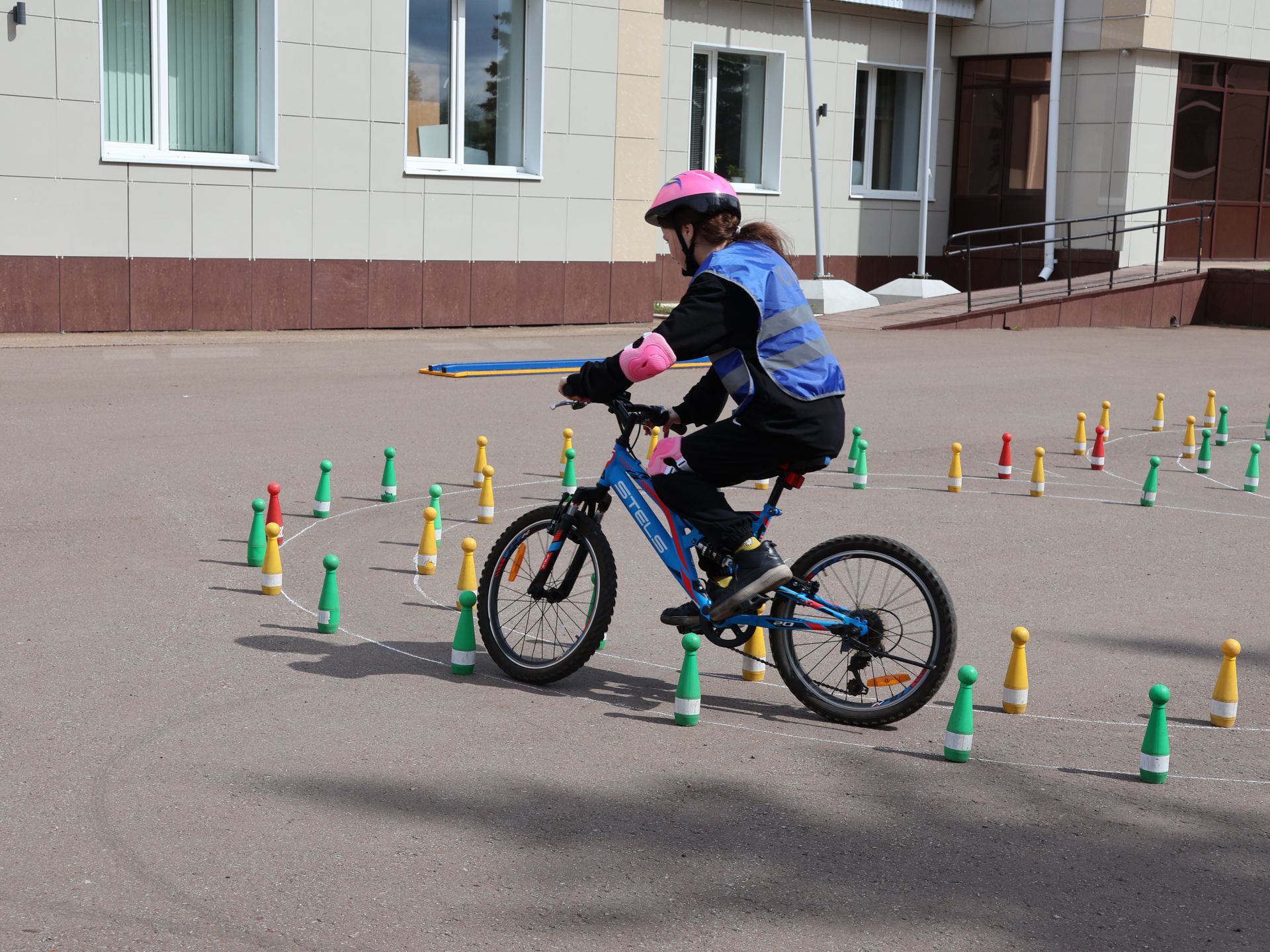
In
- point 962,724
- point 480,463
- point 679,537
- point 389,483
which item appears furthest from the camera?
point 480,463

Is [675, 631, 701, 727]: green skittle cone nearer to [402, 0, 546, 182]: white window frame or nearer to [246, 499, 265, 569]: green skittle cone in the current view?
[246, 499, 265, 569]: green skittle cone

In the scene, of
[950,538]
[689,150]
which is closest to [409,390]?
[950,538]

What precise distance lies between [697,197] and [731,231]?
191 mm

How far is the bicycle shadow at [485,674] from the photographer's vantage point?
575 centimetres

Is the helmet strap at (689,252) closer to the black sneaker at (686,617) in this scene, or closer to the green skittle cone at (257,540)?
the black sneaker at (686,617)

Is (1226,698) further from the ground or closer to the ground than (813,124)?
closer to the ground

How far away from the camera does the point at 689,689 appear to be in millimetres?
5426

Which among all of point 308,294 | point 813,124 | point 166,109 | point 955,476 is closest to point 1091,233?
point 813,124

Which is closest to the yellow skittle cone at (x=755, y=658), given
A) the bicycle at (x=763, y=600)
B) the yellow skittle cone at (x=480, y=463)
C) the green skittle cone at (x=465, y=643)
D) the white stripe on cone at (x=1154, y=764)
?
the bicycle at (x=763, y=600)

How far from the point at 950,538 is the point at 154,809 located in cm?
546

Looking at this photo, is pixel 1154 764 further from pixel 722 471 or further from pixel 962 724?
pixel 722 471

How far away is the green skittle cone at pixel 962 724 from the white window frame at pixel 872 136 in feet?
75.6

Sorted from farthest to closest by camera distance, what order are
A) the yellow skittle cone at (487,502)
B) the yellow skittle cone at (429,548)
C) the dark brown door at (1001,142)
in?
the dark brown door at (1001,142)
the yellow skittle cone at (487,502)
the yellow skittle cone at (429,548)

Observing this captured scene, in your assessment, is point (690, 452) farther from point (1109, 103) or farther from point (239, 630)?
point (1109, 103)
